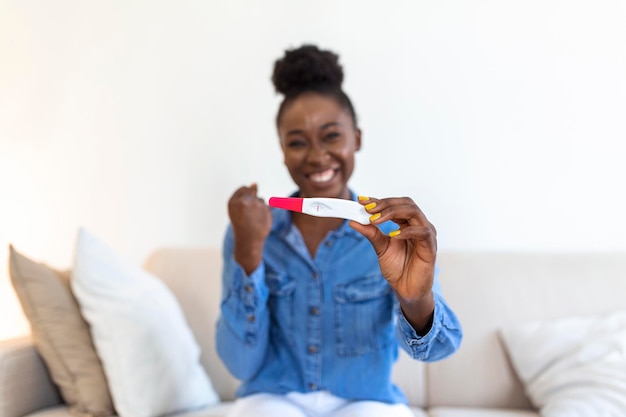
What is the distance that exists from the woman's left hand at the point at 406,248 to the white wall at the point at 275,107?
619mm

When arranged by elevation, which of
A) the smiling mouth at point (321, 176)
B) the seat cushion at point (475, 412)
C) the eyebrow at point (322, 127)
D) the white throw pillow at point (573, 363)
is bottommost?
the seat cushion at point (475, 412)

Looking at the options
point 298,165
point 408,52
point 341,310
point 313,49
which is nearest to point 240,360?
point 341,310

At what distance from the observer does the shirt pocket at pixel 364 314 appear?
1.01m

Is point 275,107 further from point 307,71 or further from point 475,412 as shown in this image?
point 475,412

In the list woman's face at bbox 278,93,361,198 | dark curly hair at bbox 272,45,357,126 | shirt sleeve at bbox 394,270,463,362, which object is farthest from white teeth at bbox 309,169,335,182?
shirt sleeve at bbox 394,270,463,362

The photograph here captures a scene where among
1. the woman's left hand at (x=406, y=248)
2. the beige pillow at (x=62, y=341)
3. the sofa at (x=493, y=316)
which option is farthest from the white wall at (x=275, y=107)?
the woman's left hand at (x=406, y=248)

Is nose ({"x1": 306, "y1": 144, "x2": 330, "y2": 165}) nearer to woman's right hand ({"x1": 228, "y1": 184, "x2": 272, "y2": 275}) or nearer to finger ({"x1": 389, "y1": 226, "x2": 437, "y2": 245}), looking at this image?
woman's right hand ({"x1": 228, "y1": 184, "x2": 272, "y2": 275})

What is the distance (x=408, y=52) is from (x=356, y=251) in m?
0.64

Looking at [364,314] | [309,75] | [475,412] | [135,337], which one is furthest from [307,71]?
[475,412]

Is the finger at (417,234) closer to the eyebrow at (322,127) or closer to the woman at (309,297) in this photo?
Answer: the woman at (309,297)

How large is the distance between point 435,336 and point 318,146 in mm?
363

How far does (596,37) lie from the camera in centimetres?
139

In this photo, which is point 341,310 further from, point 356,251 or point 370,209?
point 370,209

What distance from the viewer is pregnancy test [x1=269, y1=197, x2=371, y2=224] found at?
2.20 ft
